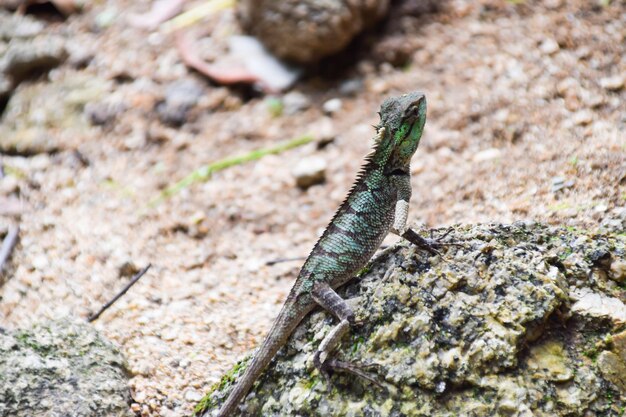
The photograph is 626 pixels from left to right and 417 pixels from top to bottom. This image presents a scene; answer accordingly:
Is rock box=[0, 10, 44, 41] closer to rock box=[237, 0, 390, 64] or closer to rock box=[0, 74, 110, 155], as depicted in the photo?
rock box=[0, 74, 110, 155]

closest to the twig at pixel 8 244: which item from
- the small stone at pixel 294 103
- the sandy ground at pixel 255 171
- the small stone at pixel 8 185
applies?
the sandy ground at pixel 255 171

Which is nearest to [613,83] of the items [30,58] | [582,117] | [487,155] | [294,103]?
[582,117]

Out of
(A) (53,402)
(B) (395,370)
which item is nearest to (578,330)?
(B) (395,370)

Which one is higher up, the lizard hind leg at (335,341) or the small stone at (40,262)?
the lizard hind leg at (335,341)

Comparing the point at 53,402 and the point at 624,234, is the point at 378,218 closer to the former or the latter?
the point at 624,234

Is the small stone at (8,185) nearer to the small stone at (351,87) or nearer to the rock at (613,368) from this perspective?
the small stone at (351,87)

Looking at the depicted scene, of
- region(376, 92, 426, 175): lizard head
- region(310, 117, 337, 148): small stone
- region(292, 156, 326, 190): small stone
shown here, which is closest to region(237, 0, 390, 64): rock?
region(310, 117, 337, 148): small stone
